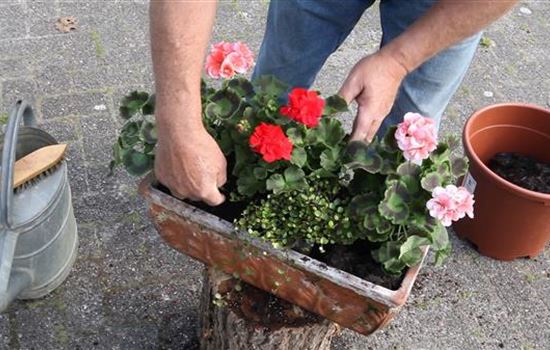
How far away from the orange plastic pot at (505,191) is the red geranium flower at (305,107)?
3.92 ft

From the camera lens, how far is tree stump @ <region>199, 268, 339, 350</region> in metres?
1.89

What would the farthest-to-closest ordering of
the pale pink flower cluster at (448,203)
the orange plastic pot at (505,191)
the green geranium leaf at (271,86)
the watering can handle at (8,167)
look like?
the orange plastic pot at (505,191), the watering can handle at (8,167), the green geranium leaf at (271,86), the pale pink flower cluster at (448,203)

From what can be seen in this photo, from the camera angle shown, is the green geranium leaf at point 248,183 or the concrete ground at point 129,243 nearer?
the green geranium leaf at point 248,183

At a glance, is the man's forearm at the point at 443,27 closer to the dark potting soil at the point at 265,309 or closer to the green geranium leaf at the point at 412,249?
the green geranium leaf at the point at 412,249

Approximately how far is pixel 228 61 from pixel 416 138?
18.8 inches

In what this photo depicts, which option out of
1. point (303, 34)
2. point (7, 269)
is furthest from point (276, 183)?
point (7, 269)

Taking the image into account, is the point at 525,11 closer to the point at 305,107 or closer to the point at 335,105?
the point at 335,105

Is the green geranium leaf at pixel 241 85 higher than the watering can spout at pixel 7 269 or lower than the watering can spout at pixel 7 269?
higher

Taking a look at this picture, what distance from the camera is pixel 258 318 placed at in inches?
74.4

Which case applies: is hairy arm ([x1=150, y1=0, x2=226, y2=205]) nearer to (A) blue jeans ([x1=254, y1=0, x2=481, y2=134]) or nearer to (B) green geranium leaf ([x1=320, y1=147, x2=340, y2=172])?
(B) green geranium leaf ([x1=320, y1=147, x2=340, y2=172])

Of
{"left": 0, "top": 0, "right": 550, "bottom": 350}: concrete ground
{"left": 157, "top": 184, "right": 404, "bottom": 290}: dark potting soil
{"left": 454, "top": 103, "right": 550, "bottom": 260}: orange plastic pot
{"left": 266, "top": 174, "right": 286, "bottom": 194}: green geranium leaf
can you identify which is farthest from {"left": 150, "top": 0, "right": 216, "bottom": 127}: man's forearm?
{"left": 454, "top": 103, "right": 550, "bottom": 260}: orange plastic pot

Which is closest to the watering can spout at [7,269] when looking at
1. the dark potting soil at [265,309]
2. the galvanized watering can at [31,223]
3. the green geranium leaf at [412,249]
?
the galvanized watering can at [31,223]

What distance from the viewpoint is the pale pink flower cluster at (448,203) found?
149cm

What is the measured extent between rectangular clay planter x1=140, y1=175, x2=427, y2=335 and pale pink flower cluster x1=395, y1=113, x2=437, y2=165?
0.92ft
